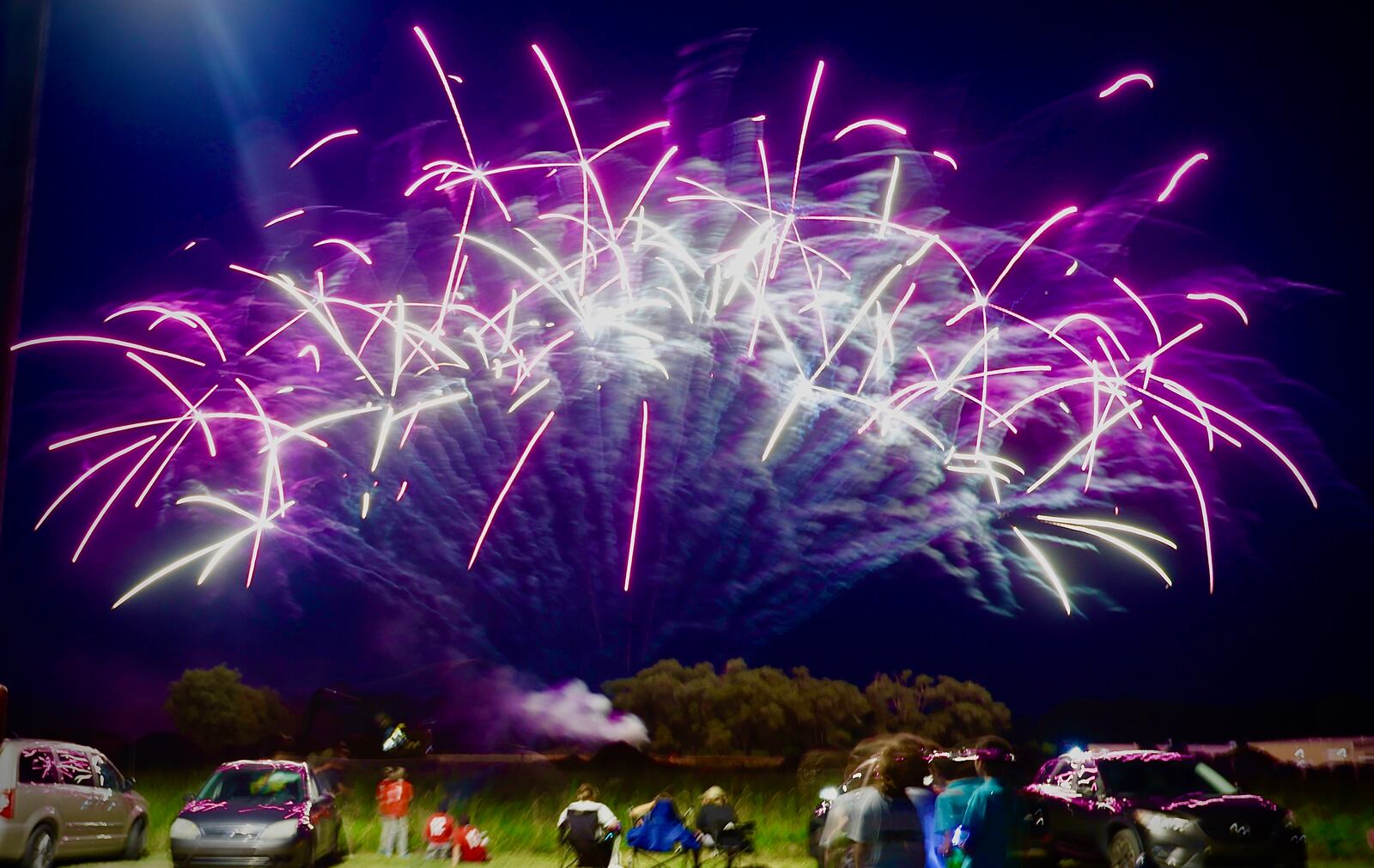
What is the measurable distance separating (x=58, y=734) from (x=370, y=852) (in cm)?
1786

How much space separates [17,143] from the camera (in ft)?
15.4

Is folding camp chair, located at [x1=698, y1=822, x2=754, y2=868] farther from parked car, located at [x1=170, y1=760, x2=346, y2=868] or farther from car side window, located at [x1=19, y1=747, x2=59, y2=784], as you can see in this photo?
car side window, located at [x1=19, y1=747, x2=59, y2=784]

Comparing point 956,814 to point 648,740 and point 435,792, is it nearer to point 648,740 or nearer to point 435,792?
point 435,792

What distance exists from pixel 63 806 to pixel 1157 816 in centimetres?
1114

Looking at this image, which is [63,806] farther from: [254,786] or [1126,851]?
A: [1126,851]

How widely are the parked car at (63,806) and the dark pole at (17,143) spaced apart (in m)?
7.35

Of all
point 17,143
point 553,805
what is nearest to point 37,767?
point 553,805

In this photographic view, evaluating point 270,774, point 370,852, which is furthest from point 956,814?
point 370,852

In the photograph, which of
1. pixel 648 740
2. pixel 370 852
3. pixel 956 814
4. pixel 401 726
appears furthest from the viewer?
pixel 648 740

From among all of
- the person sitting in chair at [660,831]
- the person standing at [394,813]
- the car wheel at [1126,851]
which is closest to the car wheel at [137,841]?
the person standing at [394,813]

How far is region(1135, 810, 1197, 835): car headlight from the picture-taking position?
11.1 m

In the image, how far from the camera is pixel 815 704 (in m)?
33.3

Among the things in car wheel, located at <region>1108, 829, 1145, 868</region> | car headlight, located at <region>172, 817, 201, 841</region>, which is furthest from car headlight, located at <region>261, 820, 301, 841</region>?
car wheel, located at <region>1108, 829, 1145, 868</region>

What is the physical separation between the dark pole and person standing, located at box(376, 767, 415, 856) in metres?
10.7
